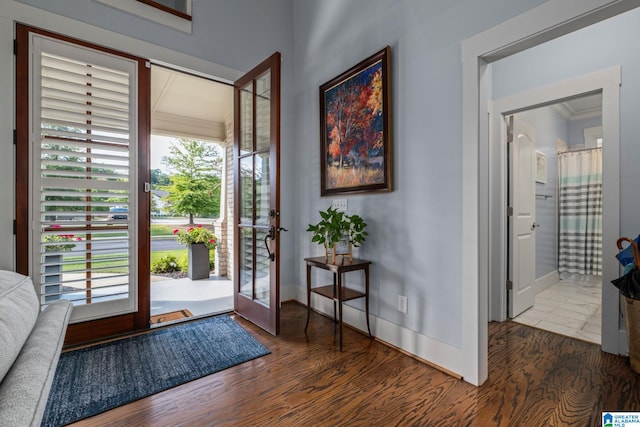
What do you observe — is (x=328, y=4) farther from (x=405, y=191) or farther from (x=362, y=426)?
(x=362, y=426)

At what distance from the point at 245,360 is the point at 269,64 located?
2288mm

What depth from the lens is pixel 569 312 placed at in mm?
3191

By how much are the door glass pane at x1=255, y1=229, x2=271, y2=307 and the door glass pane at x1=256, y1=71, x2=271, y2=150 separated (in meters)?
0.80

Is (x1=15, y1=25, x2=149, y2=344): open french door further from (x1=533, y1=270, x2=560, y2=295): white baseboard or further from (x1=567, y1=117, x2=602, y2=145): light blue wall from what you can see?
(x1=567, y1=117, x2=602, y2=145): light blue wall

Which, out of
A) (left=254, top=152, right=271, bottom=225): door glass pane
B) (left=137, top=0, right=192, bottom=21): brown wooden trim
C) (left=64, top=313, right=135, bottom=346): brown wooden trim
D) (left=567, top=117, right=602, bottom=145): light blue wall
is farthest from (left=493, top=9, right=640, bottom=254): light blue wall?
(left=64, top=313, right=135, bottom=346): brown wooden trim

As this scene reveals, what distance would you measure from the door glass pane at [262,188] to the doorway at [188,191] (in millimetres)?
995

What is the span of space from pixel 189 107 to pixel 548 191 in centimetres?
553

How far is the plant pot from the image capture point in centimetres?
483

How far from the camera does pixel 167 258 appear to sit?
18.8 ft

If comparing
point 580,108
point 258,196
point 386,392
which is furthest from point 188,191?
point 580,108

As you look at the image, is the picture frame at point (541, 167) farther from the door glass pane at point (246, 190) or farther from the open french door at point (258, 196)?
the door glass pane at point (246, 190)

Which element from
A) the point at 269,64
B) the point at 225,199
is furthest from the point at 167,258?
the point at 269,64

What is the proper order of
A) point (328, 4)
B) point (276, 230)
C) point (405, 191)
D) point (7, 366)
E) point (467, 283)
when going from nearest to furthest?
point (7, 366) < point (467, 283) < point (405, 191) < point (276, 230) < point (328, 4)

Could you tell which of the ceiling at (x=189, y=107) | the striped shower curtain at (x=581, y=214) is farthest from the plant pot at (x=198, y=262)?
the striped shower curtain at (x=581, y=214)
